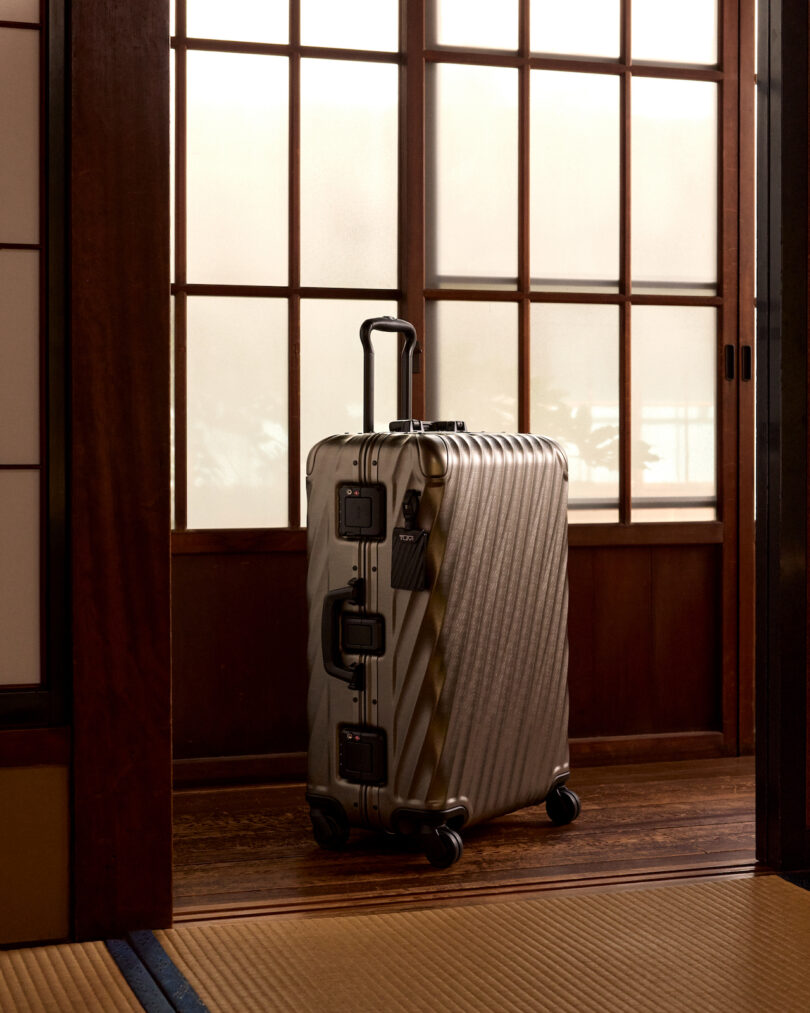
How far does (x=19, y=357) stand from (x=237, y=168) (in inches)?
48.1

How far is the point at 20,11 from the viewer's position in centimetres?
208

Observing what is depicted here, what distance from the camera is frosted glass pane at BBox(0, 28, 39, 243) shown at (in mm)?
2076

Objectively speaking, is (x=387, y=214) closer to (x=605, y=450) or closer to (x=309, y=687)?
(x=605, y=450)

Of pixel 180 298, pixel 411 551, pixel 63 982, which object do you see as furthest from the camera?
pixel 180 298

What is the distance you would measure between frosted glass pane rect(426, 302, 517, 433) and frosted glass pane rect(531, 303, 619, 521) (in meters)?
0.07

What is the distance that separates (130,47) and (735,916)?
181cm

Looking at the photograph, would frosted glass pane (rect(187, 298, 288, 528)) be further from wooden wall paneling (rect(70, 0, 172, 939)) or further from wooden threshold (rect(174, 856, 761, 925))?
wooden threshold (rect(174, 856, 761, 925))

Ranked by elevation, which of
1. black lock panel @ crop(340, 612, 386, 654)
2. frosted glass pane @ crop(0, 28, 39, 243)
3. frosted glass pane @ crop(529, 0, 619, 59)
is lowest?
black lock panel @ crop(340, 612, 386, 654)


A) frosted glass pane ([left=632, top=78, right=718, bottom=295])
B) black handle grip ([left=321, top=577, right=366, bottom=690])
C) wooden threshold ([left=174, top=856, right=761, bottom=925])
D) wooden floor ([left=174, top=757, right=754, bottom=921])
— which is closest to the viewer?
wooden threshold ([left=174, top=856, right=761, bottom=925])

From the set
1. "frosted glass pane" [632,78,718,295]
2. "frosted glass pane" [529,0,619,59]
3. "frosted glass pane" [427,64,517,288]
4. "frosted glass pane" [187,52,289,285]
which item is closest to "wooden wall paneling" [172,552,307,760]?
"frosted glass pane" [187,52,289,285]

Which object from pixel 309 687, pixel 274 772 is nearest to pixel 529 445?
pixel 309 687

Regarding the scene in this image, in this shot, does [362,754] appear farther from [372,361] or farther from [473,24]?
[473,24]

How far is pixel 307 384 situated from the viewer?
3193 millimetres

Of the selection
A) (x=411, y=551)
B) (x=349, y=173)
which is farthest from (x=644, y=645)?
(x=349, y=173)
